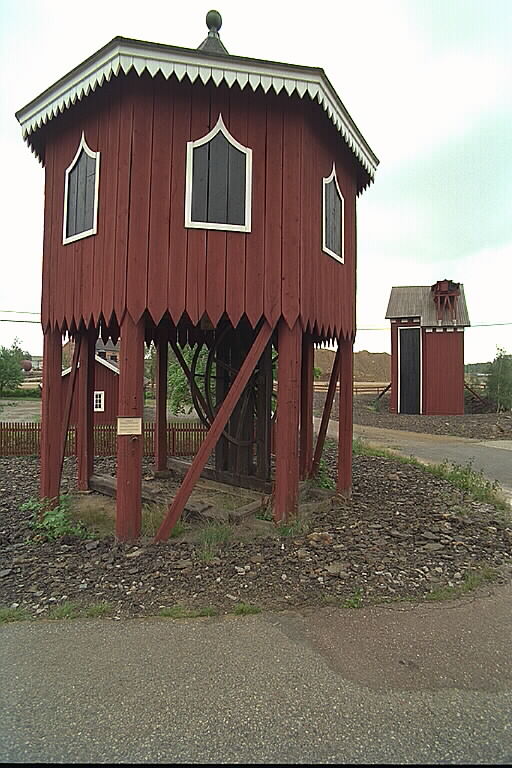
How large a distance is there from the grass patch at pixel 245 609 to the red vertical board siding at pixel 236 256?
3293 millimetres

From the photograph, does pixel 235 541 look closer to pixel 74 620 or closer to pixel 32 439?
pixel 74 620

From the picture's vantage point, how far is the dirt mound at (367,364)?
308ft

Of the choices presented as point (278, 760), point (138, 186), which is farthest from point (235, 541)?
point (138, 186)

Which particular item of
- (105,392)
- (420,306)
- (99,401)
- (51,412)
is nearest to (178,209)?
(51,412)

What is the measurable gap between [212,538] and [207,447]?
3.41 ft

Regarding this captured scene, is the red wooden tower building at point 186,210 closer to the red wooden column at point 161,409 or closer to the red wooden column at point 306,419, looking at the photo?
the red wooden column at point 306,419

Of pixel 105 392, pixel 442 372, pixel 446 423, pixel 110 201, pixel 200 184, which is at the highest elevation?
pixel 200 184

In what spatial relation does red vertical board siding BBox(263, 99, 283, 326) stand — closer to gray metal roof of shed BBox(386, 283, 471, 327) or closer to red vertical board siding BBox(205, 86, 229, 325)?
red vertical board siding BBox(205, 86, 229, 325)

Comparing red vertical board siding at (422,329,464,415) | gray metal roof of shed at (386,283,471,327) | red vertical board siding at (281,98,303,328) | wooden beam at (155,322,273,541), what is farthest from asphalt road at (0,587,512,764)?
gray metal roof of shed at (386,283,471,327)

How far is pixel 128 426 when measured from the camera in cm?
621

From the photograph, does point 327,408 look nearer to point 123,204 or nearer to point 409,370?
point 123,204

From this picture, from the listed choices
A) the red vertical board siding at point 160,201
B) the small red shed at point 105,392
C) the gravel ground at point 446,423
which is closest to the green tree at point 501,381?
the gravel ground at point 446,423

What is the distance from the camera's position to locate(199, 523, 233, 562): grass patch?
571 centimetres

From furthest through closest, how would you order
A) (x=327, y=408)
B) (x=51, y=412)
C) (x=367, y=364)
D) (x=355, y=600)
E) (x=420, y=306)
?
(x=367, y=364) < (x=420, y=306) < (x=327, y=408) < (x=51, y=412) < (x=355, y=600)
